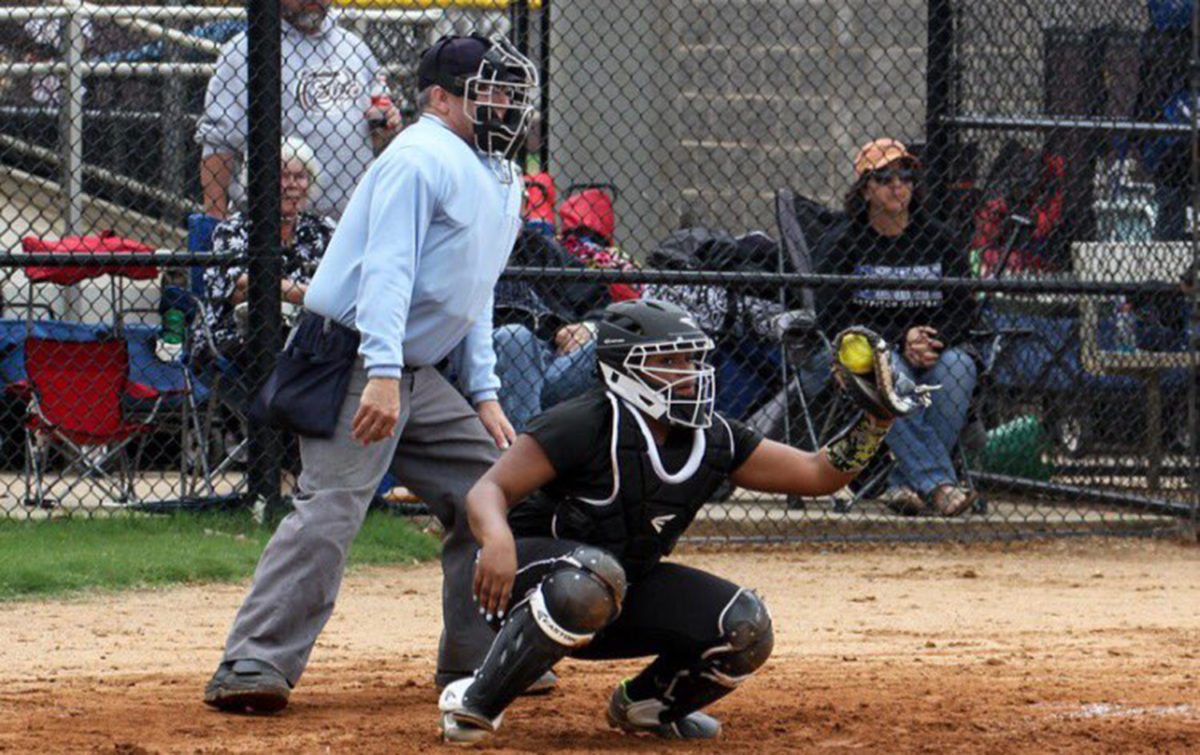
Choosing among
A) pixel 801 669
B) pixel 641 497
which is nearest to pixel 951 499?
pixel 801 669

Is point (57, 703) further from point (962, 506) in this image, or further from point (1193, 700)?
point (962, 506)

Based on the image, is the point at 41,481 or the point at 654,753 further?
the point at 41,481

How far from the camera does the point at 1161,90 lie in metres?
9.13

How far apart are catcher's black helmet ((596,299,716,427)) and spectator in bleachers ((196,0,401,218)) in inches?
157

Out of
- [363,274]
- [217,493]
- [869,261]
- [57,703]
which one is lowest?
[217,493]

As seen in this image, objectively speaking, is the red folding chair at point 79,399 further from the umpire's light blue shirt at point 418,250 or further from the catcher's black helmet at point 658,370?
the catcher's black helmet at point 658,370

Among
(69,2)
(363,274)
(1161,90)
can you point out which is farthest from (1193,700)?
(69,2)

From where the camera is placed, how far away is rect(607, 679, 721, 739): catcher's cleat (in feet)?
15.7

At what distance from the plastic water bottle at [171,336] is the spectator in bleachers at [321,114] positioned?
50cm

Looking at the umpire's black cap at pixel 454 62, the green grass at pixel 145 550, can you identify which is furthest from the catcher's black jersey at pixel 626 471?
the green grass at pixel 145 550

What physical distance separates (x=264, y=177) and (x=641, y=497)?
383 cm

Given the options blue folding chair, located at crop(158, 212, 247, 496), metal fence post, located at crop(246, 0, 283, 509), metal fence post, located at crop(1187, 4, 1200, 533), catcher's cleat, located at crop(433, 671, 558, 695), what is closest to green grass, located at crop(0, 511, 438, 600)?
blue folding chair, located at crop(158, 212, 247, 496)

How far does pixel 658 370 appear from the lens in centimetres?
464

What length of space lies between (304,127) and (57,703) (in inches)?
153
